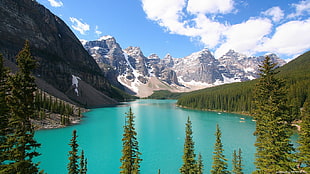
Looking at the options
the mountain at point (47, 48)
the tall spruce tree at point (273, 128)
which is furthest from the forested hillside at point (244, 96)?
the mountain at point (47, 48)

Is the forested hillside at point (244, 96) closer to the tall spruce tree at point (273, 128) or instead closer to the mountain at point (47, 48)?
the tall spruce tree at point (273, 128)

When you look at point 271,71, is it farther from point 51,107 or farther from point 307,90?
point 51,107

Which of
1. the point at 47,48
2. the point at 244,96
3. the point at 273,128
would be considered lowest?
the point at 273,128

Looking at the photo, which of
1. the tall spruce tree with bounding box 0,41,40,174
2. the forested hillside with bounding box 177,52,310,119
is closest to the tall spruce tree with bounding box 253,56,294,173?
the tall spruce tree with bounding box 0,41,40,174

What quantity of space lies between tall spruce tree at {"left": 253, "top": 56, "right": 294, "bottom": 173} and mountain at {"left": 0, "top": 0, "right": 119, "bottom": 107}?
316 ft

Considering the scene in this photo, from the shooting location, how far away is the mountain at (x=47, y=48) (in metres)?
99.0


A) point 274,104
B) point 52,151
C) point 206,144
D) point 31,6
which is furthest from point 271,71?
point 31,6

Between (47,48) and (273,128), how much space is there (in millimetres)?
153406

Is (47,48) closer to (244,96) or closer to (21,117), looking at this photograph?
(21,117)

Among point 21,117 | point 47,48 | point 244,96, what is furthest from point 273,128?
point 47,48

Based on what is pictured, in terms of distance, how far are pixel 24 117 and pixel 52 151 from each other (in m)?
28.3

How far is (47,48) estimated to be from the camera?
12675cm

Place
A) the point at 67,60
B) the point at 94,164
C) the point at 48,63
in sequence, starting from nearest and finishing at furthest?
the point at 94,164 → the point at 48,63 → the point at 67,60

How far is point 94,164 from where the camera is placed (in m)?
25.9
